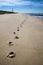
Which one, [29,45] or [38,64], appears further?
[29,45]

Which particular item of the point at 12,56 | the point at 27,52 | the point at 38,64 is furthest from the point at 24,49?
the point at 38,64

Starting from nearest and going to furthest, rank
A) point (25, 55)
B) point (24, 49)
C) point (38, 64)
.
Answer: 1. point (38, 64)
2. point (25, 55)
3. point (24, 49)

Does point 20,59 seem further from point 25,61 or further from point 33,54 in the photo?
point 33,54

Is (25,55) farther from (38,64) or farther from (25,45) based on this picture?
(25,45)

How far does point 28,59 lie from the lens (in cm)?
395

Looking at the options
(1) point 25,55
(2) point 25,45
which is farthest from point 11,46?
(1) point 25,55

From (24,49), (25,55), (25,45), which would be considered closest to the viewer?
(25,55)

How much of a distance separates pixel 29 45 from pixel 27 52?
0.73 metres

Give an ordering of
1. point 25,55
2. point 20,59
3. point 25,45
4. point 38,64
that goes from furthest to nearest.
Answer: point 25,45, point 25,55, point 20,59, point 38,64

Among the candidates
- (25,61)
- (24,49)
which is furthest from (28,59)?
(24,49)

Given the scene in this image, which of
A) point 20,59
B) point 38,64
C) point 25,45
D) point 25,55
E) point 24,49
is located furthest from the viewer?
point 25,45

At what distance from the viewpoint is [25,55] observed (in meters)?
4.21

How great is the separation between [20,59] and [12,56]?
1.10 feet

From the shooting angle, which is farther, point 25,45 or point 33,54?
point 25,45
